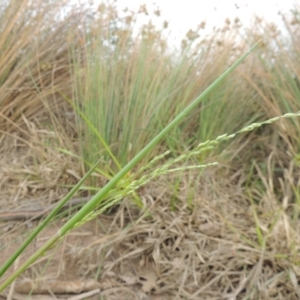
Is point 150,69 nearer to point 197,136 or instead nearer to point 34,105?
point 197,136

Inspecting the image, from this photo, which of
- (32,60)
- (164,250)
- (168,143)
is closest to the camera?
(164,250)

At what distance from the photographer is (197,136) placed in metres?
2.15

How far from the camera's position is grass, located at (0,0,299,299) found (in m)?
1.52

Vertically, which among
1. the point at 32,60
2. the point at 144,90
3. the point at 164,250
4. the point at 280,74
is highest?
the point at 32,60

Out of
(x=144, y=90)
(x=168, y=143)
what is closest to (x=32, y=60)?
(x=144, y=90)

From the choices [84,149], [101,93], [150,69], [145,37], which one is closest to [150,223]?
[84,149]

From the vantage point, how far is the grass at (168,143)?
1519 millimetres

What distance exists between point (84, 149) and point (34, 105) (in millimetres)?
600

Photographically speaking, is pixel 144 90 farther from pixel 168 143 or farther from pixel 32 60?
pixel 32 60

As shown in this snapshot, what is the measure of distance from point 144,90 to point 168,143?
0.82ft

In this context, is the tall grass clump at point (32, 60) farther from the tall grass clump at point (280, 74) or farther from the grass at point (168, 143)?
the tall grass clump at point (280, 74)

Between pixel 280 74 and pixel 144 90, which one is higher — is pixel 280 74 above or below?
below

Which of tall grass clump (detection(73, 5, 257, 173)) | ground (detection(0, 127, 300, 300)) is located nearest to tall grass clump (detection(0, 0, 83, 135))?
tall grass clump (detection(73, 5, 257, 173))

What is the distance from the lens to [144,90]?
2016mm
